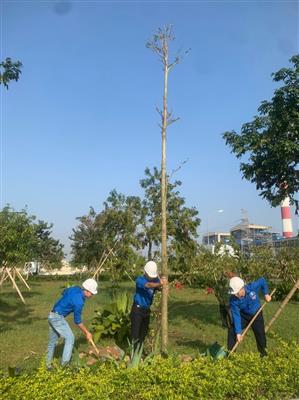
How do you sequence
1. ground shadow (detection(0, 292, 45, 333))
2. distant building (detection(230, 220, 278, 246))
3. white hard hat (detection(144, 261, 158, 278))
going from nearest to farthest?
white hard hat (detection(144, 261, 158, 278)) → ground shadow (detection(0, 292, 45, 333)) → distant building (detection(230, 220, 278, 246))

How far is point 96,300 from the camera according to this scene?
18312mm

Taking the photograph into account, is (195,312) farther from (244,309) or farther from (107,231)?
(107,231)

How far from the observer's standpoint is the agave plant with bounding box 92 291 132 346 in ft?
29.6

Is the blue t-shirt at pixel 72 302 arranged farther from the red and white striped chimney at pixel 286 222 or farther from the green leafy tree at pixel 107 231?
the red and white striped chimney at pixel 286 222

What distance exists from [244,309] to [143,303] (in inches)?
57.8

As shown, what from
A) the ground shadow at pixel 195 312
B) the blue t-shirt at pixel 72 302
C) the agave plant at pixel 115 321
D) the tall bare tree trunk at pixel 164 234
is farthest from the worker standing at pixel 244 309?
the ground shadow at pixel 195 312

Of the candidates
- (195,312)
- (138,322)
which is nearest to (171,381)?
(138,322)

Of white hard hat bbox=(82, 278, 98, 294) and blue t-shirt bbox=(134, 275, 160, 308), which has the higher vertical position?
white hard hat bbox=(82, 278, 98, 294)

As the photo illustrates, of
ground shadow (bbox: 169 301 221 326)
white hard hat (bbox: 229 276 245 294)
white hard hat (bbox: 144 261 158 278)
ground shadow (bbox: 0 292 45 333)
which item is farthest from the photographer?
ground shadow (bbox: 0 292 45 333)

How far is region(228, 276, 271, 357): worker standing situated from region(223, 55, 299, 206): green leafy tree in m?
3.34

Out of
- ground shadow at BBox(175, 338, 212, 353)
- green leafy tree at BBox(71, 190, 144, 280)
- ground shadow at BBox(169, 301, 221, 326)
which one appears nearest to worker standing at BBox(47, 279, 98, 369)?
ground shadow at BBox(175, 338, 212, 353)

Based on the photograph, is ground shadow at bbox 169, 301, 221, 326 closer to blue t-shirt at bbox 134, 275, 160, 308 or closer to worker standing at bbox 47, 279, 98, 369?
blue t-shirt at bbox 134, 275, 160, 308

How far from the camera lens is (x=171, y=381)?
460cm

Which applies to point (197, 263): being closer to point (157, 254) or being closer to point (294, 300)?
point (157, 254)
